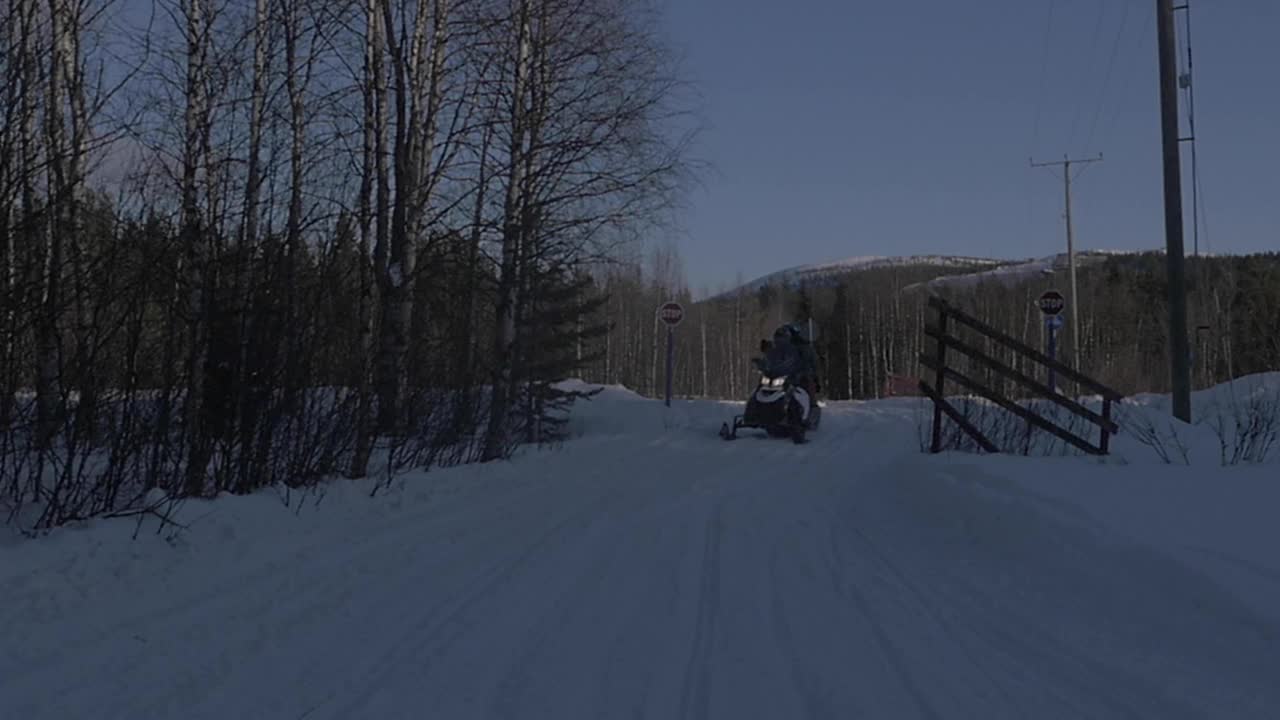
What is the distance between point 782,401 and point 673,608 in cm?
1294

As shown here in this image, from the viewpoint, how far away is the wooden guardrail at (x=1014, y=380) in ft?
33.7

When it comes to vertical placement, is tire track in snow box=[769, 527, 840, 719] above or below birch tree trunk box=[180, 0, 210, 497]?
below

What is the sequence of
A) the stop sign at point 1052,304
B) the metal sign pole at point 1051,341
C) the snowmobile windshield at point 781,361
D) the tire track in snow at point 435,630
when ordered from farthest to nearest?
1. the stop sign at point 1052,304
2. the snowmobile windshield at point 781,361
3. the metal sign pole at point 1051,341
4. the tire track in snow at point 435,630

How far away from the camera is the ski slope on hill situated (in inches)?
151

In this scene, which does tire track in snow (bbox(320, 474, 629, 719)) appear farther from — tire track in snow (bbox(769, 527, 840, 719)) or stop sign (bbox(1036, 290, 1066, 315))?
stop sign (bbox(1036, 290, 1066, 315))

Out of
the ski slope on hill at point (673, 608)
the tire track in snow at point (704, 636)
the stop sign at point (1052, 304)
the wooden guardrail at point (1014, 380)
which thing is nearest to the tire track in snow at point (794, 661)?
the ski slope on hill at point (673, 608)

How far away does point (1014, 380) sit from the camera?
11602 millimetres

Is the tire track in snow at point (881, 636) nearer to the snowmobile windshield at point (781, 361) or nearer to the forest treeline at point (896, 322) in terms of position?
the snowmobile windshield at point (781, 361)

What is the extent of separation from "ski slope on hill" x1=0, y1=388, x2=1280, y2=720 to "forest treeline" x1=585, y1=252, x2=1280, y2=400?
35950mm

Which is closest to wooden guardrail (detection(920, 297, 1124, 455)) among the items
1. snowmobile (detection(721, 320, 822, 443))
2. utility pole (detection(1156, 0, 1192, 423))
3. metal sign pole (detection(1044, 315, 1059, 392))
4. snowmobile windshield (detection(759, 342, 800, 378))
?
utility pole (detection(1156, 0, 1192, 423))

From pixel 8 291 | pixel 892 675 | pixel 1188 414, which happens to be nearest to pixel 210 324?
pixel 8 291

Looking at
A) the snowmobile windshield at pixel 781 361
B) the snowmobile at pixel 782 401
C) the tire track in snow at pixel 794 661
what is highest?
the snowmobile windshield at pixel 781 361

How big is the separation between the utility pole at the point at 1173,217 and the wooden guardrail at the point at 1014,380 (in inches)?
148

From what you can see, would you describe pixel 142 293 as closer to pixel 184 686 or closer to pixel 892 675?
pixel 184 686
